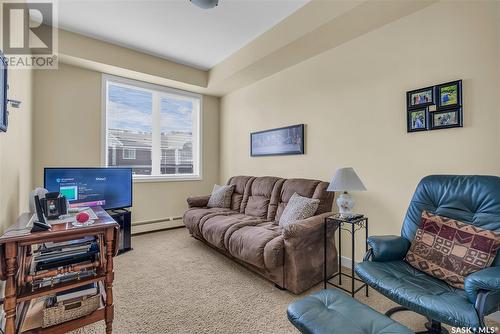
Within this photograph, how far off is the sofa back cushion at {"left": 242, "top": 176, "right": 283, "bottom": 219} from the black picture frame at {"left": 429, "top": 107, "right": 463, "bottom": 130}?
1725 millimetres

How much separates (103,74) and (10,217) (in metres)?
2.50

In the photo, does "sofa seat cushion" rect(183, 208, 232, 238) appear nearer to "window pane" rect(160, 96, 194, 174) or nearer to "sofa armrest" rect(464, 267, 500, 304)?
"window pane" rect(160, 96, 194, 174)

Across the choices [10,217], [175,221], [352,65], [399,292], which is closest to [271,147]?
[352,65]

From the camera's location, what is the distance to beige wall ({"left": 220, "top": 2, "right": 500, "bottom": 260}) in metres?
1.84

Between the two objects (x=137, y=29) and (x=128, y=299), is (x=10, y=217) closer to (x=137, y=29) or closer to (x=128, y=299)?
(x=128, y=299)

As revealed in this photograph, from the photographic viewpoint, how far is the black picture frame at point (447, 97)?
191cm

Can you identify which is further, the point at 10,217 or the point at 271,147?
the point at 271,147

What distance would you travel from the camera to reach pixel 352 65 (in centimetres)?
266

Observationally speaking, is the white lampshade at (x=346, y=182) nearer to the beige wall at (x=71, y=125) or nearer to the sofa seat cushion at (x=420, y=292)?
the sofa seat cushion at (x=420, y=292)

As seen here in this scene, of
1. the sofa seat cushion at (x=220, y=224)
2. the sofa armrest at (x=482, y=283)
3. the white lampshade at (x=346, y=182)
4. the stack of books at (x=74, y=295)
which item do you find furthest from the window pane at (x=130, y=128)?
the sofa armrest at (x=482, y=283)

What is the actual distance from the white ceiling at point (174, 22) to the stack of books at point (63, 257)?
94.6 inches

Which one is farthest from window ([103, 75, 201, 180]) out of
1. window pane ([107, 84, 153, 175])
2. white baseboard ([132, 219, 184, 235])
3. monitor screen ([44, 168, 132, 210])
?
white baseboard ([132, 219, 184, 235])

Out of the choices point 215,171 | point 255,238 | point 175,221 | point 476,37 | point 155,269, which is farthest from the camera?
point 215,171

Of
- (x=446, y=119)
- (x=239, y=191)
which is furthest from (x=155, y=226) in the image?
(x=446, y=119)
